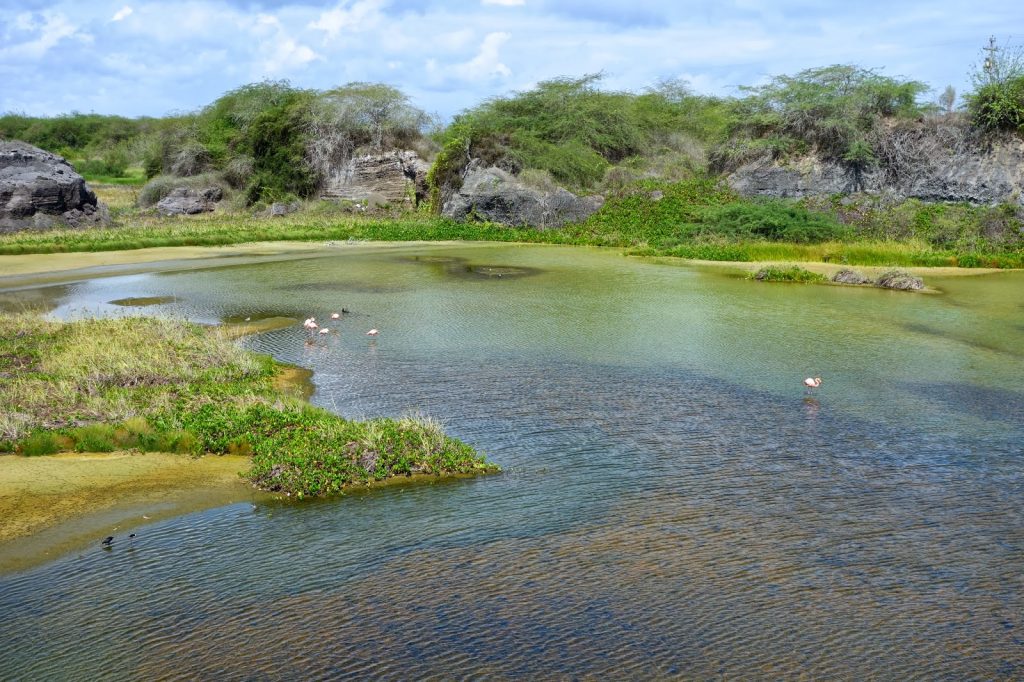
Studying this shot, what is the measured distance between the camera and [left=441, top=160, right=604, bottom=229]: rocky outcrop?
41156 millimetres

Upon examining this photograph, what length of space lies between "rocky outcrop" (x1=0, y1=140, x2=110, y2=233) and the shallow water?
2904 cm

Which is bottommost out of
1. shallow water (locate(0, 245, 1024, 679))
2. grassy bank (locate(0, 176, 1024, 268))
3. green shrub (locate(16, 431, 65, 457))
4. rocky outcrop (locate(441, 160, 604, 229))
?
shallow water (locate(0, 245, 1024, 679))

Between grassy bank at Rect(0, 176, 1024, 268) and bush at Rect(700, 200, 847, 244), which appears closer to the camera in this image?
grassy bank at Rect(0, 176, 1024, 268)

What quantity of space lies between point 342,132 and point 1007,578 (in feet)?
162

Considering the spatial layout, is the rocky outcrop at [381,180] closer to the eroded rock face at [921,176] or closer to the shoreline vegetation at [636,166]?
the shoreline vegetation at [636,166]

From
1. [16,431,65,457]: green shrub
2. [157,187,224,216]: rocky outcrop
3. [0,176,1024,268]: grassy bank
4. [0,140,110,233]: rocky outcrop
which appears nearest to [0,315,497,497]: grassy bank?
[16,431,65,457]: green shrub

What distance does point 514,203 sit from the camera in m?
41.7

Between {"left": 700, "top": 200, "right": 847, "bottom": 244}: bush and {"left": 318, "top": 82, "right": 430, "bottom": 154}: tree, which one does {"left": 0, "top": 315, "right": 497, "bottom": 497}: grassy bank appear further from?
{"left": 318, "top": 82, "right": 430, "bottom": 154}: tree

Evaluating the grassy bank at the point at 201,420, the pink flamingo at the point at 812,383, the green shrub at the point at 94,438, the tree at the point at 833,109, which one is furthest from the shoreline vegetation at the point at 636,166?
the green shrub at the point at 94,438

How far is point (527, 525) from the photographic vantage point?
26.7 feet

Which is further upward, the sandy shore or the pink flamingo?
the sandy shore

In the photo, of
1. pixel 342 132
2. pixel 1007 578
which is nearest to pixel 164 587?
pixel 1007 578

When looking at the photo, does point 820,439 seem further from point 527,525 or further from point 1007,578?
point 527,525

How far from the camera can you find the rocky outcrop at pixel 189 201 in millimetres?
48188
